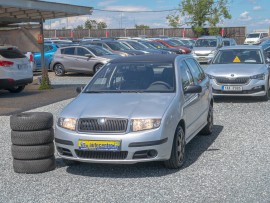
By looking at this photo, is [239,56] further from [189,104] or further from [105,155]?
[105,155]

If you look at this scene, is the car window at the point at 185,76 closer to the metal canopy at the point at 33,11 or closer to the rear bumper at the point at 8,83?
the metal canopy at the point at 33,11

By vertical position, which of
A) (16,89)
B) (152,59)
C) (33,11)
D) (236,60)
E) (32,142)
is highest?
(33,11)

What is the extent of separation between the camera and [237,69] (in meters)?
14.0

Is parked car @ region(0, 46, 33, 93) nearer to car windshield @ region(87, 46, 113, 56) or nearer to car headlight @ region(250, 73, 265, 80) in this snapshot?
car headlight @ region(250, 73, 265, 80)

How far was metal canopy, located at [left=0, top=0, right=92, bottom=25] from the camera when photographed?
16047 millimetres

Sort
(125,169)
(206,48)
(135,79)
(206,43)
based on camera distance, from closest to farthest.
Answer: (125,169) < (135,79) < (206,48) < (206,43)

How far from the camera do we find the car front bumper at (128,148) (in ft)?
22.1

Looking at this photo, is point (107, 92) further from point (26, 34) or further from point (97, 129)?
point (26, 34)

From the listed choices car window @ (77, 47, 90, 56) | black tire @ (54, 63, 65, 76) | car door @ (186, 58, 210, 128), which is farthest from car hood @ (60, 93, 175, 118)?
black tire @ (54, 63, 65, 76)

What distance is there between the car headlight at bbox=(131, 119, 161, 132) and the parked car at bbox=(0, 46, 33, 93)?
10481 mm

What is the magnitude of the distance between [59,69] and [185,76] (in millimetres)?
18195

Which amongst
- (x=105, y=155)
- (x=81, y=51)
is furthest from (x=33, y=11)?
(x=105, y=155)

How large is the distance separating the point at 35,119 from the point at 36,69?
1977 centimetres

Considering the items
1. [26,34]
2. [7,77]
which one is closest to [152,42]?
[26,34]
